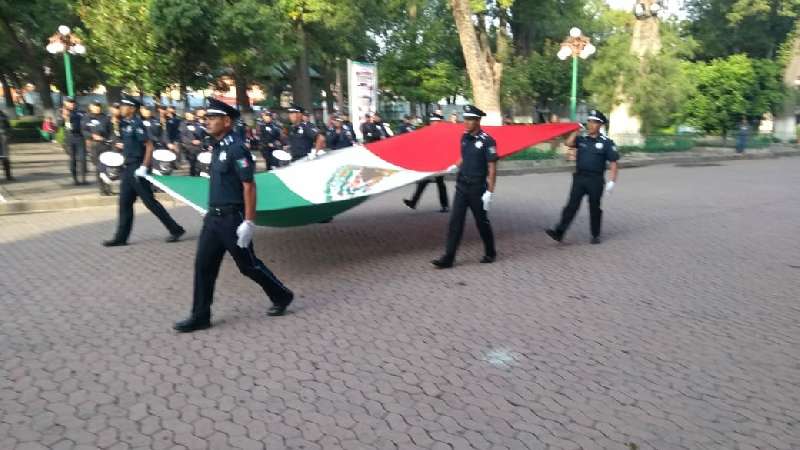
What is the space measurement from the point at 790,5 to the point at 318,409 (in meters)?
36.9

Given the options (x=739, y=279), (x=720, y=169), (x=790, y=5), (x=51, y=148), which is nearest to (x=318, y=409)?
(x=739, y=279)

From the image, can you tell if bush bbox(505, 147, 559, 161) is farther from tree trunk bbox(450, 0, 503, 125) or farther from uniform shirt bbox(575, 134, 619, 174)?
uniform shirt bbox(575, 134, 619, 174)

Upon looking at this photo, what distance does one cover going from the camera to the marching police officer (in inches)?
315

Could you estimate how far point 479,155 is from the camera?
6.90 meters

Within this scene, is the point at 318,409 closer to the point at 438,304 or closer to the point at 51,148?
the point at 438,304

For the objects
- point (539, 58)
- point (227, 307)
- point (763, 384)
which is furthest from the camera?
point (539, 58)

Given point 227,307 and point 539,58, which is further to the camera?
point 539,58

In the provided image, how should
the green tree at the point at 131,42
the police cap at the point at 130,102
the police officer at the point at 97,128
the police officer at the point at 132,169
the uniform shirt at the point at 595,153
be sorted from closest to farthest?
the police officer at the point at 132,169
the uniform shirt at the point at 595,153
the police cap at the point at 130,102
the police officer at the point at 97,128
the green tree at the point at 131,42

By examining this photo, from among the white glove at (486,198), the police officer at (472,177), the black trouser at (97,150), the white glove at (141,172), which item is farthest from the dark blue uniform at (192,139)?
the white glove at (486,198)

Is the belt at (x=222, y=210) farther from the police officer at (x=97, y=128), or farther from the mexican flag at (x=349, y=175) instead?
the police officer at (x=97, y=128)

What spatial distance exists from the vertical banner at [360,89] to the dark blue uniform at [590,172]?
11563mm

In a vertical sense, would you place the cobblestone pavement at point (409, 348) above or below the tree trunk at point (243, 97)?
below

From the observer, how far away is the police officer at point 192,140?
44.1 feet

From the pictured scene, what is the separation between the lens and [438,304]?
5691 millimetres
